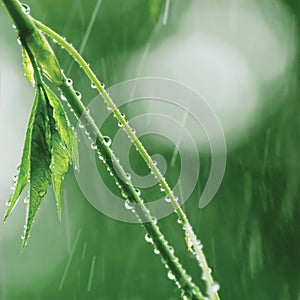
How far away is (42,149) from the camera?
1.59 ft

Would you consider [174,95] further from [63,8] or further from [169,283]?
Answer: [169,283]

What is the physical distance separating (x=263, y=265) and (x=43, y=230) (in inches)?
82.8

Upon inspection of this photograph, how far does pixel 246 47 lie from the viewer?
7543 millimetres

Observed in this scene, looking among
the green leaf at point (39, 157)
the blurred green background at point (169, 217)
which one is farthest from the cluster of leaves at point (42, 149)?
the blurred green background at point (169, 217)

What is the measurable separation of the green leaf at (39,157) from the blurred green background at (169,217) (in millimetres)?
3318

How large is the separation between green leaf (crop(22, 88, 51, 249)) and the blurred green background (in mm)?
3318

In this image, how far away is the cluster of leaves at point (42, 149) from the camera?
479mm

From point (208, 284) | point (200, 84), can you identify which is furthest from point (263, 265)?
point (208, 284)

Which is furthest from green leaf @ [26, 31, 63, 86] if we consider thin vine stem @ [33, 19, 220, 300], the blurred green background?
the blurred green background

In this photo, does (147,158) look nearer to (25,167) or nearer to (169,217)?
(25,167)

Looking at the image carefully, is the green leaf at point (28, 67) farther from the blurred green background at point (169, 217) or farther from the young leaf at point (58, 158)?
the blurred green background at point (169, 217)

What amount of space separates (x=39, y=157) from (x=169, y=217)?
4235 mm

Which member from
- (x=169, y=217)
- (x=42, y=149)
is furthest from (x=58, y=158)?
(x=169, y=217)

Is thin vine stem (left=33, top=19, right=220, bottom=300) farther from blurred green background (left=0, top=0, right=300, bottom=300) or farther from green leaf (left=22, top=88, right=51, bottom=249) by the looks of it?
blurred green background (left=0, top=0, right=300, bottom=300)
